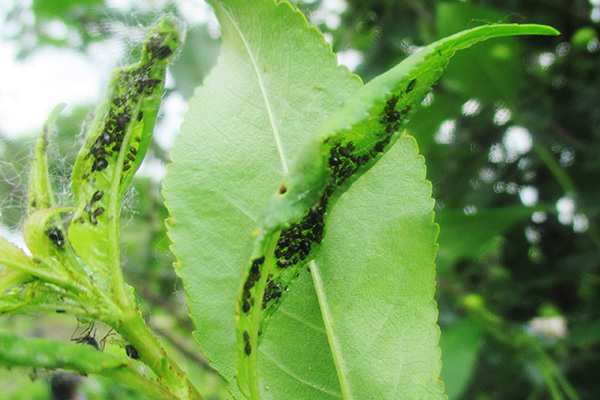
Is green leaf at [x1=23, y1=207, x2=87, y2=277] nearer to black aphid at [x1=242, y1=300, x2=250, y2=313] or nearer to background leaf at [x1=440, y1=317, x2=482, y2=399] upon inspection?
black aphid at [x1=242, y1=300, x2=250, y2=313]

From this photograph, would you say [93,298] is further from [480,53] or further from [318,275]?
[480,53]

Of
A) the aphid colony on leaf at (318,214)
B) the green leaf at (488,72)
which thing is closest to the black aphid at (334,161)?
the aphid colony on leaf at (318,214)

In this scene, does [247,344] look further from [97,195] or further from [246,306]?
[97,195]

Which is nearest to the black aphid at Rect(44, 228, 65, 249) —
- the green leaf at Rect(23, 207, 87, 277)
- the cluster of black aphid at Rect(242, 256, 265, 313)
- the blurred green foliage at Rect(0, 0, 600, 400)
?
the green leaf at Rect(23, 207, 87, 277)

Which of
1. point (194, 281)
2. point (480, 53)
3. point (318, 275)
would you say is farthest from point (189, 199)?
point (480, 53)

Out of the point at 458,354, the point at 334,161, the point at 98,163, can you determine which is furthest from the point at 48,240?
the point at 458,354

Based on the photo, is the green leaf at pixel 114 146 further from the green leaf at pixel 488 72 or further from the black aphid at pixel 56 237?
the green leaf at pixel 488 72
